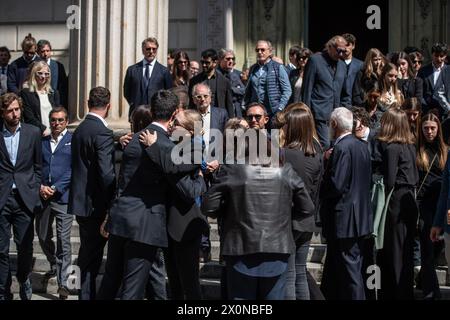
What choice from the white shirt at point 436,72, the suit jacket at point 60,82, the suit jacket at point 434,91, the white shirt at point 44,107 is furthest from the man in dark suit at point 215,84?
the white shirt at point 436,72

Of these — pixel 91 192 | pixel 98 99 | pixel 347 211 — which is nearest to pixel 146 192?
pixel 91 192

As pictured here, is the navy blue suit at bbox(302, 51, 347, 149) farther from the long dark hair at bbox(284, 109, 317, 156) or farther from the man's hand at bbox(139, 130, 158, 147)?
the man's hand at bbox(139, 130, 158, 147)

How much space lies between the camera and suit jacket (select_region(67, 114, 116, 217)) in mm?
10141

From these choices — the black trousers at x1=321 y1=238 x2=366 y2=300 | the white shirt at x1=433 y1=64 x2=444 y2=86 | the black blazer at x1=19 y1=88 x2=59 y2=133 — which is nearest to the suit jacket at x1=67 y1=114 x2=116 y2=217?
the black trousers at x1=321 y1=238 x2=366 y2=300

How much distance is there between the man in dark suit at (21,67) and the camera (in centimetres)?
1501

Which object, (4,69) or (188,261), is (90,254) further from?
(4,69)

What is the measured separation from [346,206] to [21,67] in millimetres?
6310

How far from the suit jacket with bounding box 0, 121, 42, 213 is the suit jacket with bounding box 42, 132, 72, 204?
0.54m

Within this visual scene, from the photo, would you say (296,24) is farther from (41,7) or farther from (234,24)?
(41,7)

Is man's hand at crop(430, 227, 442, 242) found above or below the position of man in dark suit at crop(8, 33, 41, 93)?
below

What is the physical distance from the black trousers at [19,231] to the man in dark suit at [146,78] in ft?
9.15

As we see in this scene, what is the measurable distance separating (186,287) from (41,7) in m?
9.36

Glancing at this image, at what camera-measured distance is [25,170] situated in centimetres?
1120
